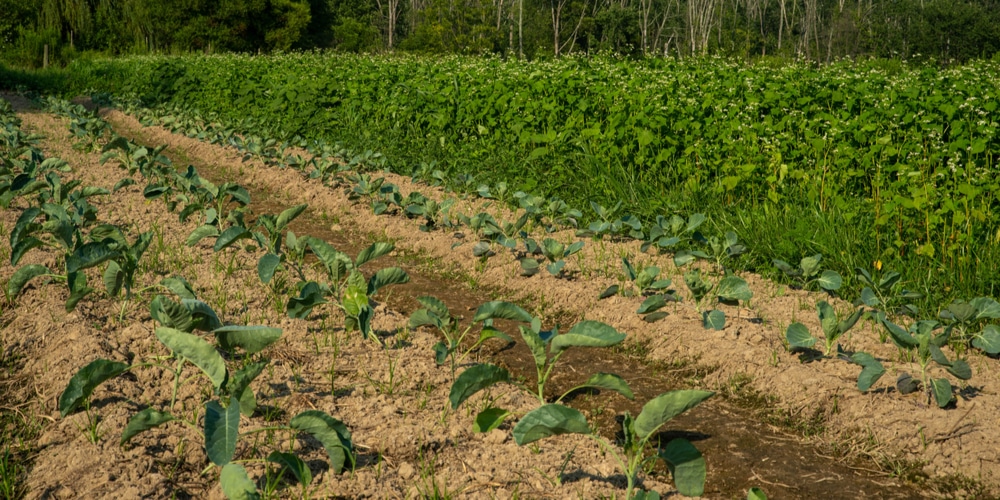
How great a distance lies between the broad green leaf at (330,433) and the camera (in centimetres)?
298

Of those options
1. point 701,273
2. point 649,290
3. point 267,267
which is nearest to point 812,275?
point 701,273

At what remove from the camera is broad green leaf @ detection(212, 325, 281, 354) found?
11.0ft

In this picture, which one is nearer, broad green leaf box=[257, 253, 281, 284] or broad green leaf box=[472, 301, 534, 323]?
broad green leaf box=[472, 301, 534, 323]

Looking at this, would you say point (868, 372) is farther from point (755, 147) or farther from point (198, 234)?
point (198, 234)

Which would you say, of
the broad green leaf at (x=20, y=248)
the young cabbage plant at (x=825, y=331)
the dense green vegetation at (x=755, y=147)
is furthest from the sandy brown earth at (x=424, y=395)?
the dense green vegetation at (x=755, y=147)

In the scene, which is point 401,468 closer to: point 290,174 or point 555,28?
point 290,174

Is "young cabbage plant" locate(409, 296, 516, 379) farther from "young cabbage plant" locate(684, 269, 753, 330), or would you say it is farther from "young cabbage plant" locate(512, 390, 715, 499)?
"young cabbage plant" locate(684, 269, 753, 330)

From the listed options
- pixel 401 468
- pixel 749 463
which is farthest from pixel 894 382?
pixel 401 468

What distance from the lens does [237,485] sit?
2607mm

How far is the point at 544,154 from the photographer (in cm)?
849

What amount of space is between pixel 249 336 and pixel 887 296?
3744 millimetres

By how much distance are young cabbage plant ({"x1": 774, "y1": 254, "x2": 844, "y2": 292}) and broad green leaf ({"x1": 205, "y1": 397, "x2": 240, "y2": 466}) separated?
3633mm

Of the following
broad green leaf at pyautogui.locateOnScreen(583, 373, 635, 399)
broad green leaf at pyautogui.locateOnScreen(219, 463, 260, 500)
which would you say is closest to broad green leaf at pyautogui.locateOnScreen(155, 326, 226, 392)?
broad green leaf at pyautogui.locateOnScreen(219, 463, 260, 500)

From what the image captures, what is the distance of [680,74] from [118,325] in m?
5.90
